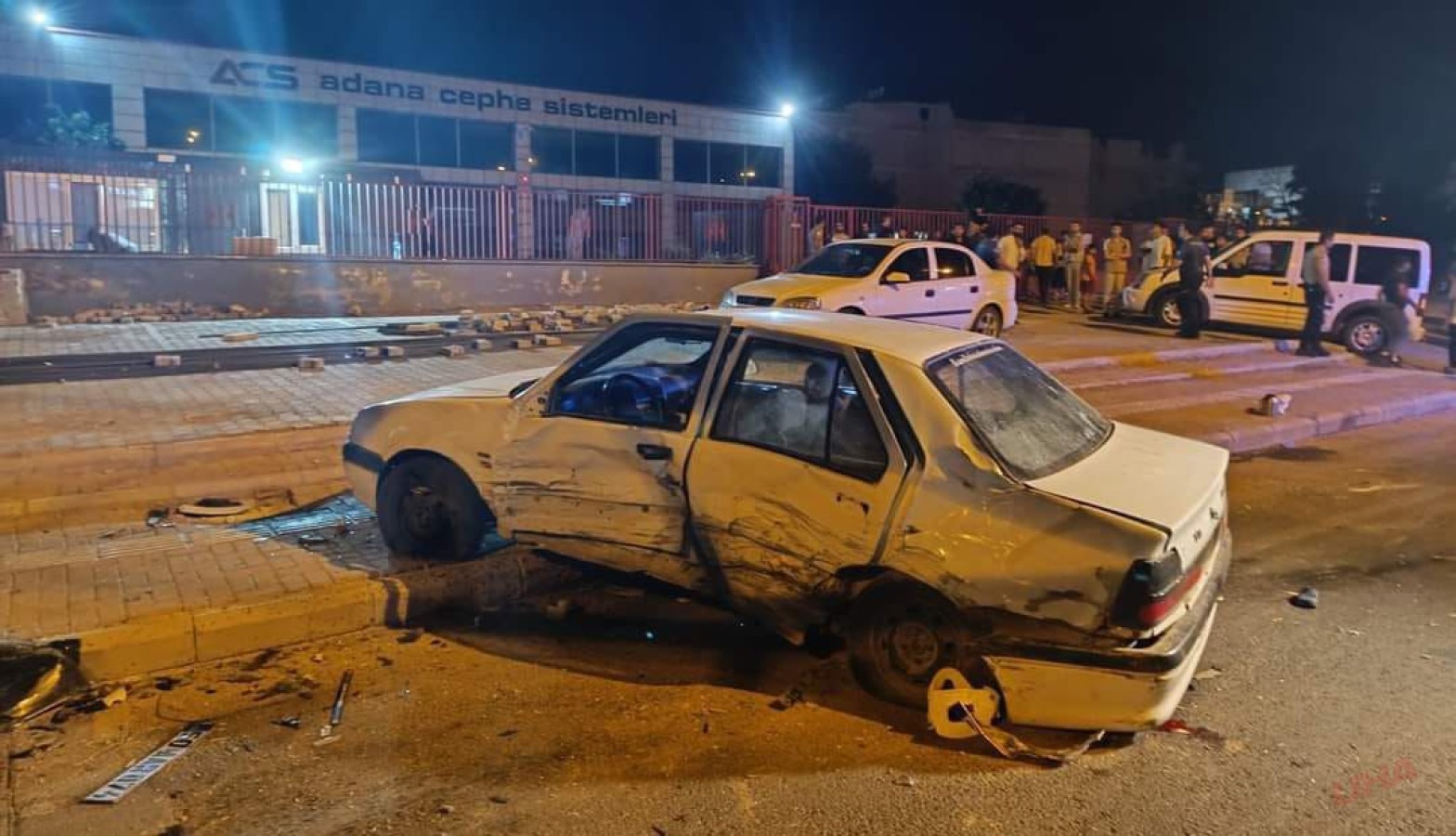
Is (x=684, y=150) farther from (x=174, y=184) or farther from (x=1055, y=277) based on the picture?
(x=174, y=184)

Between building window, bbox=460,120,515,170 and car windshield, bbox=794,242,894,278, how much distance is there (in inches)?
784

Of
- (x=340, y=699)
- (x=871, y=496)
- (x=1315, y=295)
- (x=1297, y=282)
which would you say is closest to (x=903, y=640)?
(x=871, y=496)

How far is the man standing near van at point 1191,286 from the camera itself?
59.2ft

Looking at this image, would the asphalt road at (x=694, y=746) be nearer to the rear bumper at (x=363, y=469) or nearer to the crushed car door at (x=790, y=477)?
the crushed car door at (x=790, y=477)

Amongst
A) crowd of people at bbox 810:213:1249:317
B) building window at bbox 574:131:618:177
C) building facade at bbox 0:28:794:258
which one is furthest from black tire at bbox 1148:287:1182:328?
building window at bbox 574:131:618:177

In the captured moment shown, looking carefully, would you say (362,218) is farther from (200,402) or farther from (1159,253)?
(1159,253)

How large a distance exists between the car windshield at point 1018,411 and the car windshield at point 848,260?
887cm

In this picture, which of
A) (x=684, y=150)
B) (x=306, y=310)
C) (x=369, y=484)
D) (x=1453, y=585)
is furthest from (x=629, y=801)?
(x=684, y=150)

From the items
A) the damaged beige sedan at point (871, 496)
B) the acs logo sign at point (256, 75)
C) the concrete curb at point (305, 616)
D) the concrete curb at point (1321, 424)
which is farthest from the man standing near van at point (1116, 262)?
the acs logo sign at point (256, 75)

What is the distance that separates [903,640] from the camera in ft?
14.1

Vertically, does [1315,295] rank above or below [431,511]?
above

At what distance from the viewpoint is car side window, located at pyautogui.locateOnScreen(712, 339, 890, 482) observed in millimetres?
4355

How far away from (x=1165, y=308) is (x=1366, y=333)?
316cm

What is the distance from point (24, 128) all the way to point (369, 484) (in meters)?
24.0
